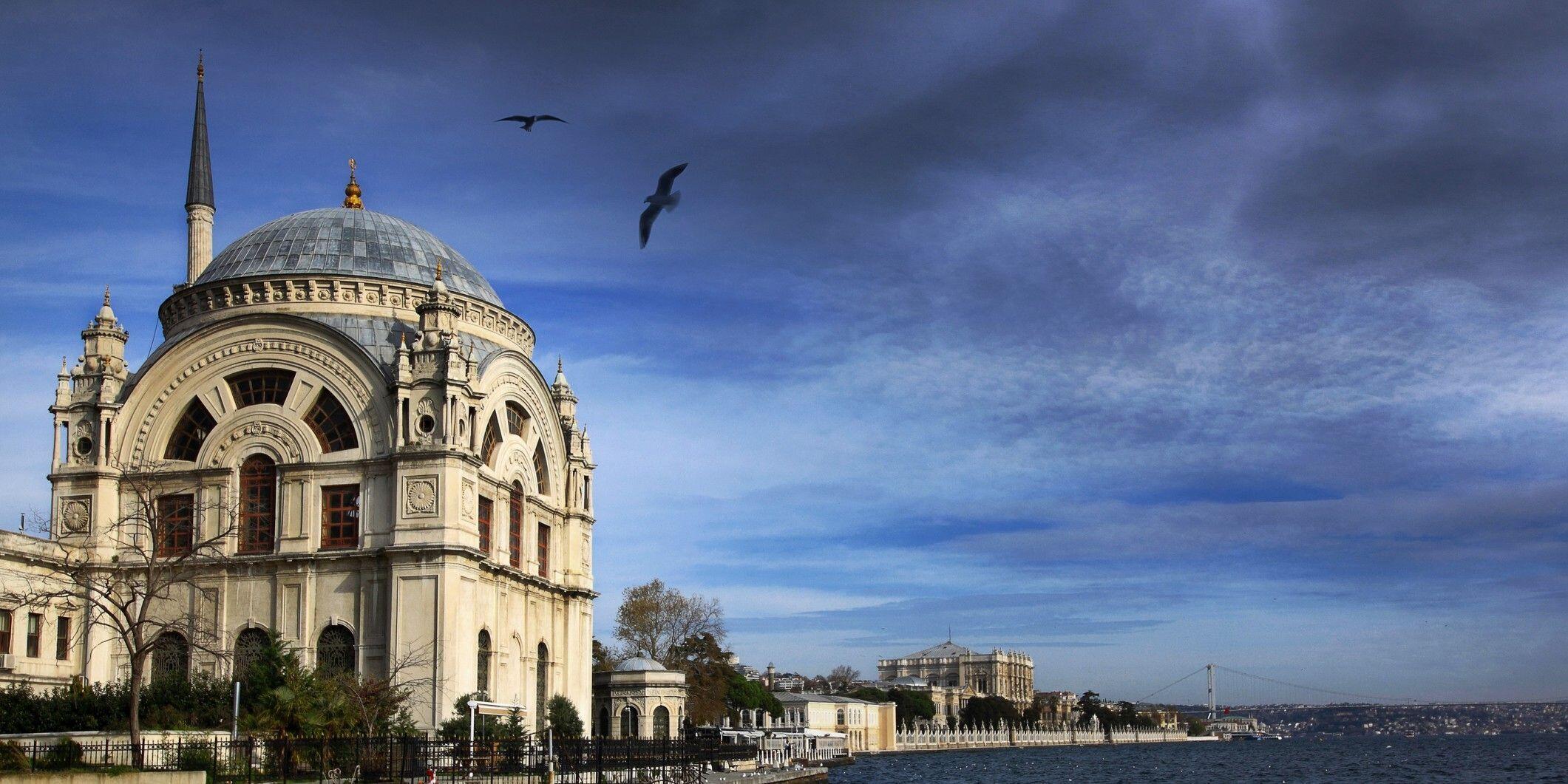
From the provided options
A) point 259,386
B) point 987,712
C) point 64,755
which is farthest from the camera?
point 987,712

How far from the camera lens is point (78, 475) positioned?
38.8 m

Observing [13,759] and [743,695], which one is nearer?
[13,759]

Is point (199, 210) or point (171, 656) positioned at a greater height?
point (199, 210)

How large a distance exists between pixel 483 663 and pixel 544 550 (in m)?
6.38

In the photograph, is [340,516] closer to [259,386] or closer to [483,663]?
[259,386]

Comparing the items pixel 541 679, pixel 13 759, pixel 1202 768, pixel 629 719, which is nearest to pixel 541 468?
pixel 541 679

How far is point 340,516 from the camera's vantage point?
1501 inches

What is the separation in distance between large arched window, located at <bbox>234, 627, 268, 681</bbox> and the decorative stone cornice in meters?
8.73

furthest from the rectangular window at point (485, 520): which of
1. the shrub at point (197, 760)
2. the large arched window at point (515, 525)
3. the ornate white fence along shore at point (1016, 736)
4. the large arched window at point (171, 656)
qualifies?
the ornate white fence along shore at point (1016, 736)

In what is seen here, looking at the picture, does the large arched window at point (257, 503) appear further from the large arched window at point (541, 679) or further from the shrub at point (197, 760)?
the shrub at point (197, 760)

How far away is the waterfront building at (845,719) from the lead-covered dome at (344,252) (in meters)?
53.9

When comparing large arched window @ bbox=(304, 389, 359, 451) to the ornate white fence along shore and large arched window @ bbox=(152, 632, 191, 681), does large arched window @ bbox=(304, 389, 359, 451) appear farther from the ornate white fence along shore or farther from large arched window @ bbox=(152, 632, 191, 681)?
the ornate white fence along shore

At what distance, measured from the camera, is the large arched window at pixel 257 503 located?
38.4 metres

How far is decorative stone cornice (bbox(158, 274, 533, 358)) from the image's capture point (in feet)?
131
